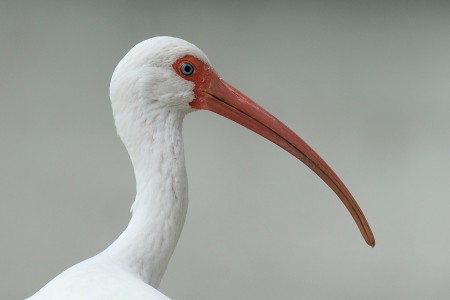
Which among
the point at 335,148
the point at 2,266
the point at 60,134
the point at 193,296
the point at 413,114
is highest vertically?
the point at 413,114

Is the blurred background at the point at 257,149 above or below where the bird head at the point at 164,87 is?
above

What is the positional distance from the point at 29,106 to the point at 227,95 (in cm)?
205

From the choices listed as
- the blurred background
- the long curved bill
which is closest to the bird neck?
the long curved bill

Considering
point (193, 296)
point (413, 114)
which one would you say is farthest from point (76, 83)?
point (413, 114)

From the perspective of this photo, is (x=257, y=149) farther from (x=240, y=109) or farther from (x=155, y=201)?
(x=155, y=201)

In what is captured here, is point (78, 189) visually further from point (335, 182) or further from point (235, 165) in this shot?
point (335, 182)

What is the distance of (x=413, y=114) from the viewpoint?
13.1ft

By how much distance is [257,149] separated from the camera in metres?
3.81

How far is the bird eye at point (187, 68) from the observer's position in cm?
166

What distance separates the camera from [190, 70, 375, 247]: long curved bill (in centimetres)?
171

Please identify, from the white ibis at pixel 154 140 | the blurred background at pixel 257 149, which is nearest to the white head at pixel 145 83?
the white ibis at pixel 154 140

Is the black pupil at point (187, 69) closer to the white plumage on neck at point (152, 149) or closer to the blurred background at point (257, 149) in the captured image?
the white plumage on neck at point (152, 149)

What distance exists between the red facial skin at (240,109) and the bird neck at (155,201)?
95mm

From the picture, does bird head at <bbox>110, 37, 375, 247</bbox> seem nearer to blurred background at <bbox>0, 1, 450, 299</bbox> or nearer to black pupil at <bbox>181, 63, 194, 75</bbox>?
black pupil at <bbox>181, 63, 194, 75</bbox>
